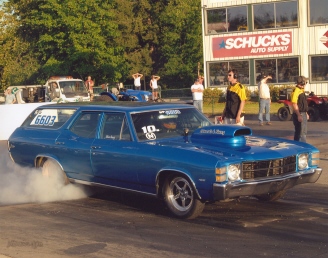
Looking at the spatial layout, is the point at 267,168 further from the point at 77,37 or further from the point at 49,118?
the point at 77,37

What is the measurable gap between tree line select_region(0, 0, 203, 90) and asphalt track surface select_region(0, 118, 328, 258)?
39.0m

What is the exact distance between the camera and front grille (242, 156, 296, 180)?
7.64 m

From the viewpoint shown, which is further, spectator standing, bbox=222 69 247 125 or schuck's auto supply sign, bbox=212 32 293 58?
schuck's auto supply sign, bbox=212 32 293 58

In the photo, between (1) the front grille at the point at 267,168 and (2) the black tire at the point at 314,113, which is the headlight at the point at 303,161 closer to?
(1) the front grille at the point at 267,168

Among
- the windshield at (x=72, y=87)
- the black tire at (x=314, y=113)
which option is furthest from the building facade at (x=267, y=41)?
the black tire at (x=314, y=113)

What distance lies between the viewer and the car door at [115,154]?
27.8 feet

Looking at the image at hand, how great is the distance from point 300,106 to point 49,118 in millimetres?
5011

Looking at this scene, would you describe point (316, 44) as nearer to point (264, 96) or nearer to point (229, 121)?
point (264, 96)

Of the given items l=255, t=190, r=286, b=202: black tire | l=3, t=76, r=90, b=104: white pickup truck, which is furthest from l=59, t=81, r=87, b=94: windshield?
l=255, t=190, r=286, b=202: black tire

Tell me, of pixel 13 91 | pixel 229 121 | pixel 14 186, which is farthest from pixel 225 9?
pixel 14 186

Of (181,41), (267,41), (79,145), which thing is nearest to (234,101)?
(79,145)

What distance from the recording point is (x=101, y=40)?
4847 cm

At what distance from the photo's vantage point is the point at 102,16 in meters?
48.7

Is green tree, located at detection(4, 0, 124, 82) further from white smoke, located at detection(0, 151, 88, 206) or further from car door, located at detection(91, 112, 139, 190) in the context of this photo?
car door, located at detection(91, 112, 139, 190)
